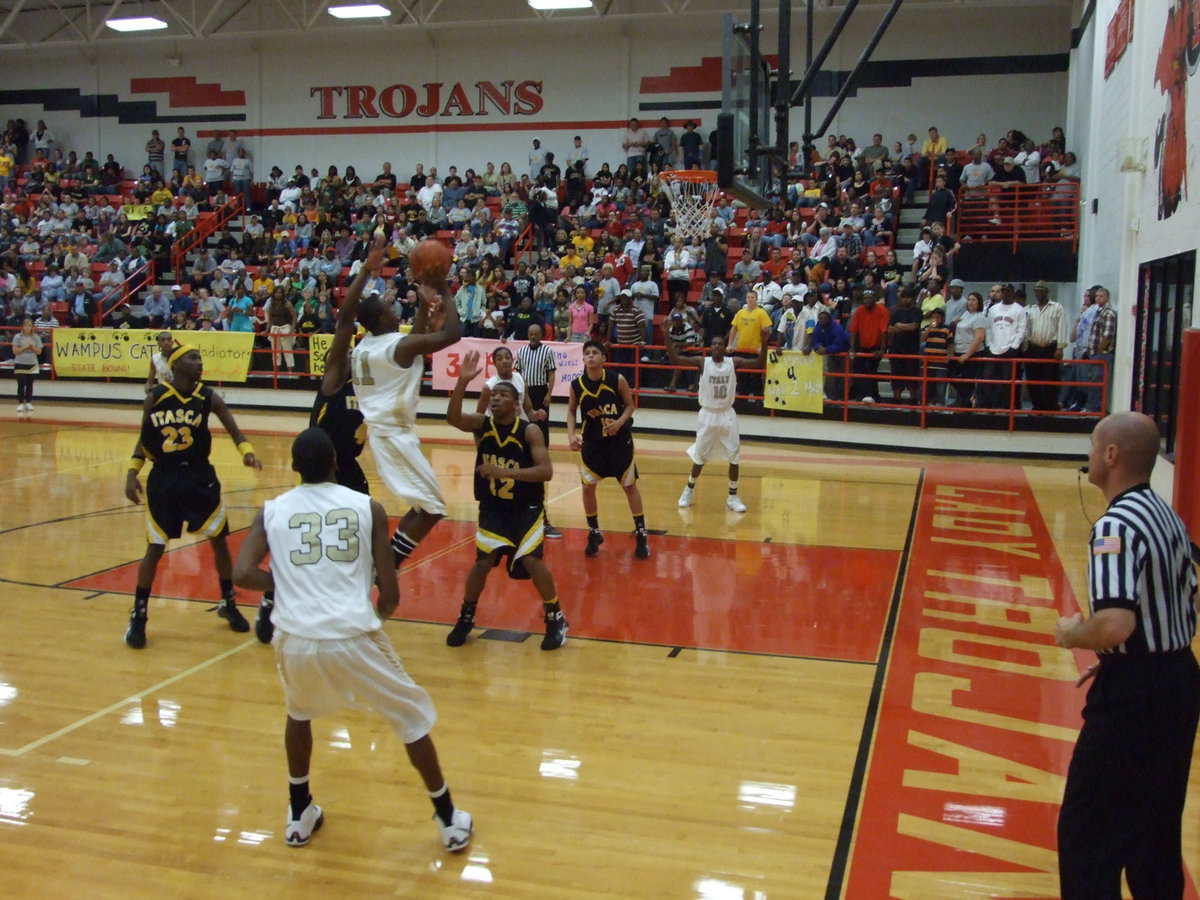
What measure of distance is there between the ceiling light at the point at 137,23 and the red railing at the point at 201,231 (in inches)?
163

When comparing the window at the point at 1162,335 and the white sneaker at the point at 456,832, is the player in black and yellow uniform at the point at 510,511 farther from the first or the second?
the window at the point at 1162,335

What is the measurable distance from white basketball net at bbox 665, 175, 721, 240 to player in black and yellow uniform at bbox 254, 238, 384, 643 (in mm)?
13361

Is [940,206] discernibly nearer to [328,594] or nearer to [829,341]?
[829,341]

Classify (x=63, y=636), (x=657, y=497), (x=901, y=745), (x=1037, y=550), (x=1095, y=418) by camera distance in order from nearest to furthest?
(x=901, y=745) < (x=63, y=636) < (x=1037, y=550) < (x=657, y=497) < (x=1095, y=418)

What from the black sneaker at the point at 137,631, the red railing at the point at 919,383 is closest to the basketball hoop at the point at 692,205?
the red railing at the point at 919,383

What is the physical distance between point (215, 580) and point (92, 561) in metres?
1.29

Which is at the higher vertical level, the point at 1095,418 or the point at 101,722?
the point at 1095,418

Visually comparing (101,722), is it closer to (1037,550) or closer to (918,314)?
(1037,550)

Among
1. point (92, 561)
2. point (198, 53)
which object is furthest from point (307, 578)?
point (198, 53)

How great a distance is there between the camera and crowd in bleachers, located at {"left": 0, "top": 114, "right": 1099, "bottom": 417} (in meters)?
17.4

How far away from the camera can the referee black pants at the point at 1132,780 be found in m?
3.08

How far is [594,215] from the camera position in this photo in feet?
72.1

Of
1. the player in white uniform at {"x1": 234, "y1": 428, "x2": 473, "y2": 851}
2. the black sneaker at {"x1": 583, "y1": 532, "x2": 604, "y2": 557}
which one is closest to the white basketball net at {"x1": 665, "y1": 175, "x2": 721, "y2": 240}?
the black sneaker at {"x1": 583, "y1": 532, "x2": 604, "y2": 557}

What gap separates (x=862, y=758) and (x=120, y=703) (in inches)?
149
